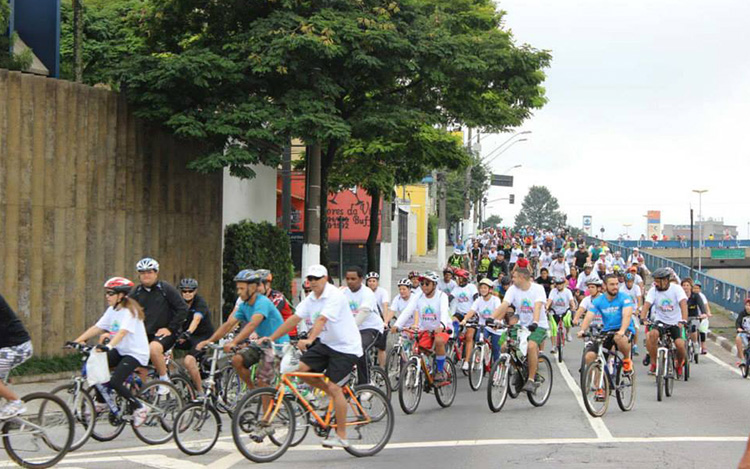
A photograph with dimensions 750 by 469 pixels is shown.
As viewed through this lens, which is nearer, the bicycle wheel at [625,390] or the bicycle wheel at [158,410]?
the bicycle wheel at [158,410]

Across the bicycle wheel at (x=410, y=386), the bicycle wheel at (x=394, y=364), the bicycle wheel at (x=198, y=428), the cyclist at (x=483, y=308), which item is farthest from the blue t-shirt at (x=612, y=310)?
the bicycle wheel at (x=198, y=428)

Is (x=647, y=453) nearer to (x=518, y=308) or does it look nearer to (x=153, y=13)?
(x=518, y=308)

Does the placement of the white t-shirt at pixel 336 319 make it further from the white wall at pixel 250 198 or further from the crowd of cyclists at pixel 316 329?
the white wall at pixel 250 198

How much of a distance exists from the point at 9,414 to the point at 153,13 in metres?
13.2

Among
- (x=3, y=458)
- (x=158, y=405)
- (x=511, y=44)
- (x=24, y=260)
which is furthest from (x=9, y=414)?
(x=511, y=44)

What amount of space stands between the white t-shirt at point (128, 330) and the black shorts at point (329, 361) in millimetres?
1737

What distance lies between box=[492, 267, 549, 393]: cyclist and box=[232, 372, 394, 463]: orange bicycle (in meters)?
3.99

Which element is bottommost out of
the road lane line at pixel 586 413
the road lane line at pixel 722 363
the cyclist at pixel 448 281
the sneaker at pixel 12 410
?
the road lane line at pixel 722 363

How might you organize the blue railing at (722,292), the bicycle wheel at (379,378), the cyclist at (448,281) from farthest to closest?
the blue railing at (722,292)
the cyclist at (448,281)
the bicycle wheel at (379,378)

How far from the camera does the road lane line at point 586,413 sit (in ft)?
37.3

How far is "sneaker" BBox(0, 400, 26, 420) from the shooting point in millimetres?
8742

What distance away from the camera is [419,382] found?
1329 centimetres

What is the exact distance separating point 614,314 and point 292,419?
5546mm

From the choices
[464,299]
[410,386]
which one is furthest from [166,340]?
[464,299]
